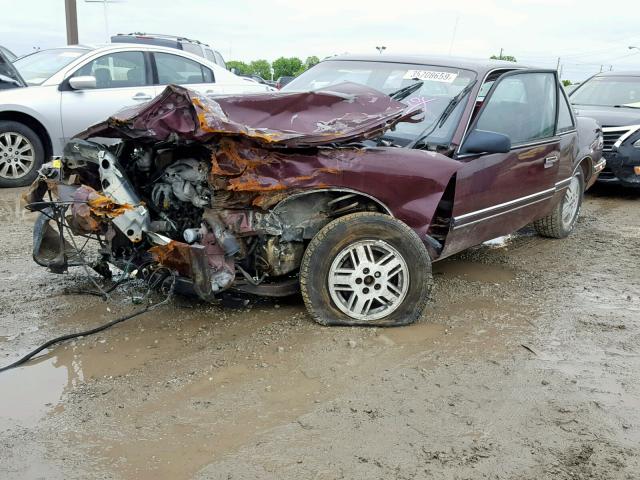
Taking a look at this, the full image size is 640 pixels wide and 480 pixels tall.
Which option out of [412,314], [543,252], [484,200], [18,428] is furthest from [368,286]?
[543,252]

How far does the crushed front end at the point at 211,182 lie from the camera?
11.7ft

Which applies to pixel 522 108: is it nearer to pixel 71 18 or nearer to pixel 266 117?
pixel 266 117

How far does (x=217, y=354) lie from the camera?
359 cm

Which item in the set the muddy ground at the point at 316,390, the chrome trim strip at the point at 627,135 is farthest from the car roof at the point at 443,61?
the chrome trim strip at the point at 627,135

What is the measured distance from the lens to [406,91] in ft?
15.1

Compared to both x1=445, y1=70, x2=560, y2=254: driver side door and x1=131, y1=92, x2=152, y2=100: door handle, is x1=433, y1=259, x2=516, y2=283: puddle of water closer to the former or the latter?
x1=445, y1=70, x2=560, y2=254: driver side door

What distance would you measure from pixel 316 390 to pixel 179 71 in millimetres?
6516

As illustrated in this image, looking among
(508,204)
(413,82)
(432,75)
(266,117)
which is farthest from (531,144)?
(266,117)

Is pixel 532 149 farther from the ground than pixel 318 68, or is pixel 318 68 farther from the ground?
pixel 318 68

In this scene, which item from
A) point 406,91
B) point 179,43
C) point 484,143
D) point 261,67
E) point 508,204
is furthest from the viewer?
point 261,67

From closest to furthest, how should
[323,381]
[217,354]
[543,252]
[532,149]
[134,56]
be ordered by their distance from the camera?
[323,381], [217,354], [532,149], [543,252], [134,56]

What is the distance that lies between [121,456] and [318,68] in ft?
12.4

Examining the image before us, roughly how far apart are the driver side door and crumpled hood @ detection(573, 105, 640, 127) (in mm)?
3800

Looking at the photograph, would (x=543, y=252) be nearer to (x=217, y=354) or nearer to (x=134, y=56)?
(x=217, y=354)
